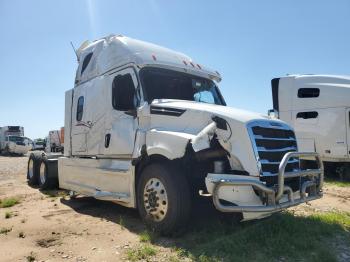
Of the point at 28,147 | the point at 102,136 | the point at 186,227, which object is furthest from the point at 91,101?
the point at 28,147

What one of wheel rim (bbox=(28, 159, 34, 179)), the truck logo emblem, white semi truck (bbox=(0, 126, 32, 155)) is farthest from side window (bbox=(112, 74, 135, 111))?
white semi truck (bbox=(0, 126, 32, 155))

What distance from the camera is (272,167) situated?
562 cm

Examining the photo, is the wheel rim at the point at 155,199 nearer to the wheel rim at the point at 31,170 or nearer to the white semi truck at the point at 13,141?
the wheel rim at the point at 31,170

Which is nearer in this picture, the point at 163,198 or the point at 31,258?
the point at 31,258

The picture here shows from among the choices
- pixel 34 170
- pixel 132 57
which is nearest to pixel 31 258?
pixel 132 57

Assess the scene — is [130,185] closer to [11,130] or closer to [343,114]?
[343,114]

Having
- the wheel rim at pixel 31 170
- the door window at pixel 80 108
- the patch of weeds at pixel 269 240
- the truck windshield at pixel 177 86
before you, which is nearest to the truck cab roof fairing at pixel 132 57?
the truck windshield at pixel 177 86

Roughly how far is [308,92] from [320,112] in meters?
0.86

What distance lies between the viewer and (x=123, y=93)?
7.42 meters

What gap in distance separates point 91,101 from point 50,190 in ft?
13.8

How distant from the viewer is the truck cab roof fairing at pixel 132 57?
731cm

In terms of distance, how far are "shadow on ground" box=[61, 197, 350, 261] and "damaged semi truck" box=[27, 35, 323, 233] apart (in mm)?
369

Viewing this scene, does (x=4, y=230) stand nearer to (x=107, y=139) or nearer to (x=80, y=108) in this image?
(x=107, y=139)

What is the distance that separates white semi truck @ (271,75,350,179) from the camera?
43.4 feet
